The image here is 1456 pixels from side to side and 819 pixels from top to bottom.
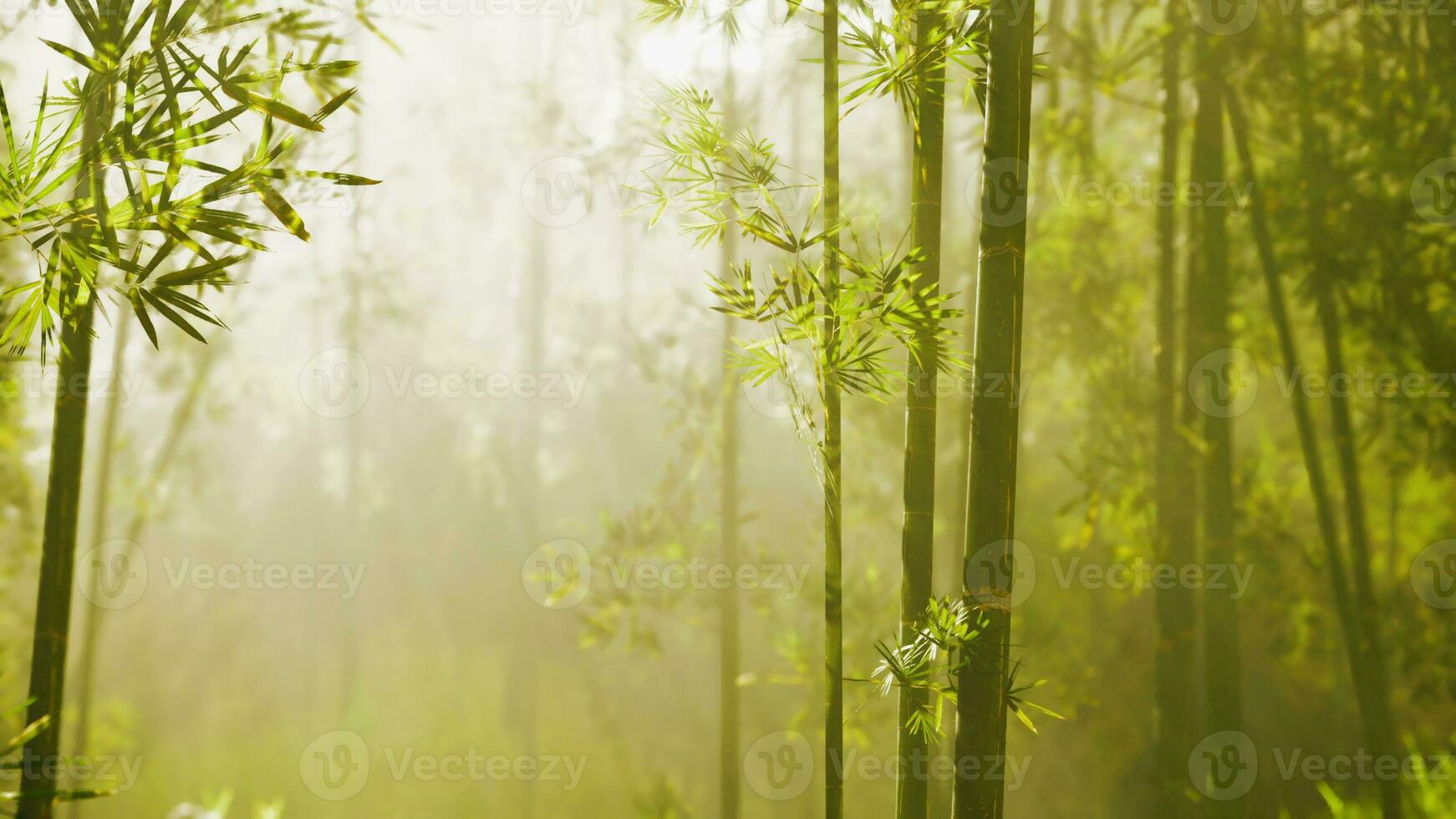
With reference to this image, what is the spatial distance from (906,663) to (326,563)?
39.5 feet

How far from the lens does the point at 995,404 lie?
1.49m

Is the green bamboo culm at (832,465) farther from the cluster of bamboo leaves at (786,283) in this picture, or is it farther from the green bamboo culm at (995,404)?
the green bamboo culm at (995,404)

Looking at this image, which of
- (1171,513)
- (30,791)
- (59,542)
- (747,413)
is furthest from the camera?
(747,413)

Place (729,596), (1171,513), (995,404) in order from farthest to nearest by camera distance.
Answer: (729,596) < (1171,513) < (995,404)

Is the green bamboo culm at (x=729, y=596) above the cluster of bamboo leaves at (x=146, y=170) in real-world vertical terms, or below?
below

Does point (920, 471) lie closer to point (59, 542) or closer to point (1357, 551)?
point (59, 542)

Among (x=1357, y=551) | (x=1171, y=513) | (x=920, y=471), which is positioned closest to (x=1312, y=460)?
(x=1357, y=551)

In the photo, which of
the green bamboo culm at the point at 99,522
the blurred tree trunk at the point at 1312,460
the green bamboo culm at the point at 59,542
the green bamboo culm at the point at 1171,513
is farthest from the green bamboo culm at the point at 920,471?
the green bamboo culm at the point at 99,522

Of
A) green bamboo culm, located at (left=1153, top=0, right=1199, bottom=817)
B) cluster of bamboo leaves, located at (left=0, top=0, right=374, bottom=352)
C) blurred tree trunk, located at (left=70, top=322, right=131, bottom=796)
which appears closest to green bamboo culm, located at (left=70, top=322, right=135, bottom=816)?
blurred tree trunk, located at (left=70, top=322, right=131, bottom=796)

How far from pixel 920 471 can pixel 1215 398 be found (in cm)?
241

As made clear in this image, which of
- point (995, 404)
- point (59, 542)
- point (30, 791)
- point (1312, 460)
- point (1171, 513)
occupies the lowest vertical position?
point (30, 791)

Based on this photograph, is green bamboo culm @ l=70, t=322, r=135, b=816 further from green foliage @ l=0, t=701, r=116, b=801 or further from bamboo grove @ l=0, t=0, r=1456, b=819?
green foliage @ l=0, t=701, r=116, b=801

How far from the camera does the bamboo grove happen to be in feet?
5.18

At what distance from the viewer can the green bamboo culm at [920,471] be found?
5.41 ft
